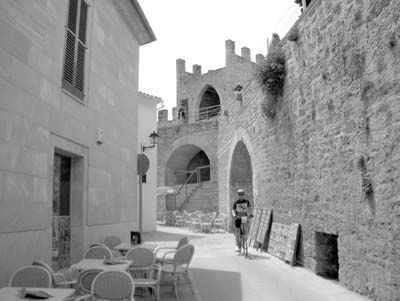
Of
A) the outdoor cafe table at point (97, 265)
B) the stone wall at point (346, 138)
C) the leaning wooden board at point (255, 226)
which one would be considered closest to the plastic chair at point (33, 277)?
the outdoor cafe table at point (97, 265)

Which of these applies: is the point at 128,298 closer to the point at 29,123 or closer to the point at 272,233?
the point at 29,123

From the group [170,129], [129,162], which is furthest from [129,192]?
[170,129]

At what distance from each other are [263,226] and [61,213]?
5019mm

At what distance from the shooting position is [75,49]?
20.2 ft

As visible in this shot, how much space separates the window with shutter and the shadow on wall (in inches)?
134

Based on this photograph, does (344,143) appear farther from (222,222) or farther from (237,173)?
(222,222)

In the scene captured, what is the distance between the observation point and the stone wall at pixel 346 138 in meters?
4.55

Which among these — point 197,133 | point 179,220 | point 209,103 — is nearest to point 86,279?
point 179,220

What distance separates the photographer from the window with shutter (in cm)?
589

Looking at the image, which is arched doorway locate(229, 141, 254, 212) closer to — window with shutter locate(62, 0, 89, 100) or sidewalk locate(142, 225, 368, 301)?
sidewalk locate(142, 225, 368, 301)

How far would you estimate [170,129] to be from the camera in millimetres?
23672

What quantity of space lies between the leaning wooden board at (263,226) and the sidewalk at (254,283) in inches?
37.4

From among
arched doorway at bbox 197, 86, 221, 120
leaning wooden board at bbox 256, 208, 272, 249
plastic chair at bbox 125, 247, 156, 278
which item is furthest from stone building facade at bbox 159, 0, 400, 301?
arched doorway at bbox 197, 86, 221, 120

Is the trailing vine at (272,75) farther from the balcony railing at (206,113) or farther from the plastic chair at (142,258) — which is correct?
the balcony railing at (206,113)
